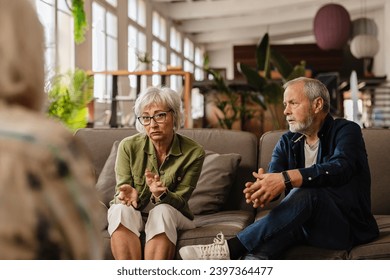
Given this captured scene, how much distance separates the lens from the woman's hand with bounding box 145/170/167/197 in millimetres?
2137

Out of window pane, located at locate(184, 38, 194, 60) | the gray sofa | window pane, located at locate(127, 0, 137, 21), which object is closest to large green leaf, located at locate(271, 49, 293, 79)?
the gray sofa

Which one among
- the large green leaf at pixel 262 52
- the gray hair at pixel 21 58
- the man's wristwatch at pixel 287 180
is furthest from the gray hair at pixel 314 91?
the large green leaf at pixel 262 52

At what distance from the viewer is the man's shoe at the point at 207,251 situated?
7.02 ft

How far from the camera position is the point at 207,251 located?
2158 millimetres

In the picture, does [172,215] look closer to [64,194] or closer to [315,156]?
Result: [315,156]

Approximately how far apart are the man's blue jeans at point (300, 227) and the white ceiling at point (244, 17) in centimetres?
938

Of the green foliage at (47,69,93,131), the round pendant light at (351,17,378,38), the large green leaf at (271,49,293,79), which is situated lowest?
the green foliage at (47,69,93,131)

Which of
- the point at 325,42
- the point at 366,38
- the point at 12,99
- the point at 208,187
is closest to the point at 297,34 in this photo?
the point at 366,38

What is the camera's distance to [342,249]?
7.15 ft

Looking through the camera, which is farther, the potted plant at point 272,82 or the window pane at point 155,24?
the window pane at point 155,24

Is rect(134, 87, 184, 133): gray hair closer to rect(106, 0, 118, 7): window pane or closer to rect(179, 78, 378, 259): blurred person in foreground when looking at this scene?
rect(179, 78, 378, 259): blurred person in foreground

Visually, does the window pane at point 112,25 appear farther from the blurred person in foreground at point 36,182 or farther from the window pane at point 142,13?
the blurred person in foreground at point 36,182

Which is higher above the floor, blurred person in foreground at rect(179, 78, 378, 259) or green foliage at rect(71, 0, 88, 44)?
green foliage at rect(71, 0, 88, 44)

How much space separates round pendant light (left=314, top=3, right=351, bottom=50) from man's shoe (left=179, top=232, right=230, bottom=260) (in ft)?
24.6
